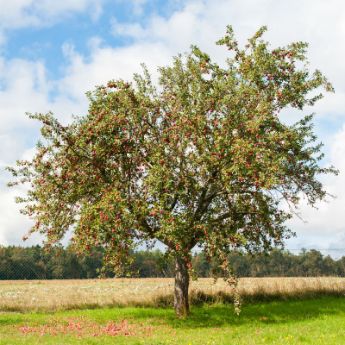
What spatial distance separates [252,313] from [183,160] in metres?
11.0

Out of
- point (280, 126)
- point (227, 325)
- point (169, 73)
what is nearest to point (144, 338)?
point (227, 325)

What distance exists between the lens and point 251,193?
2838cm

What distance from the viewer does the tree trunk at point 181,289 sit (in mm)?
30188

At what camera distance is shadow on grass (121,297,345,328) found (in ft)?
89.8

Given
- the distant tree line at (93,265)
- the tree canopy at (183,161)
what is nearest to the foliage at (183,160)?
the tree canopy at (183,161)

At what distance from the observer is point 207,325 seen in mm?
26812

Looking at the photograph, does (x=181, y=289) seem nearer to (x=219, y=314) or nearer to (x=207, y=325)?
(x=219, y=314)

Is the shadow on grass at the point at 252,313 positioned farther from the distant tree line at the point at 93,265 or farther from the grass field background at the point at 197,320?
the distant tree line at the point at 93,265

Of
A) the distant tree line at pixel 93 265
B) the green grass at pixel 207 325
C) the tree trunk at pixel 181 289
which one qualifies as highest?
the distant tree line at pixel 93 265

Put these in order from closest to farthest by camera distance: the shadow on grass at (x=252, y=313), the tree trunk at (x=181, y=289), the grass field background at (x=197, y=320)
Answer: the grass field background at (x=197, y=320)
the shadow on grass at (x=252, y=313)
the tree trunk at (x=181, y=289)

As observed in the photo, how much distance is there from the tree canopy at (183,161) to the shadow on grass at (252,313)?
6.51 ft

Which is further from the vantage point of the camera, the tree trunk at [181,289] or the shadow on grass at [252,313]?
the tree trunk at [181,289]

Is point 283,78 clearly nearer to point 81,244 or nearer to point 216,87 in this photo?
point 216,87

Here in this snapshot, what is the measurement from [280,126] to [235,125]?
11.4ft
